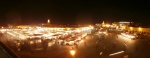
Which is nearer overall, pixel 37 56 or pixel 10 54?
pixel 10 54

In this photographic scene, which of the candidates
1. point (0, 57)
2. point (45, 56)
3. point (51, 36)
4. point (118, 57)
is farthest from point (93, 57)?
point (51, 36)

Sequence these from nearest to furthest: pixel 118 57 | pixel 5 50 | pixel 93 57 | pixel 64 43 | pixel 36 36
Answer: pixel 5 50 < pixel 118 57 < pixel 93 57 < pixel 64 43 < pixel 36 36

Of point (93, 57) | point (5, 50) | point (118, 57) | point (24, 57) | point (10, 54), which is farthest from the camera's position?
point (24, 57)

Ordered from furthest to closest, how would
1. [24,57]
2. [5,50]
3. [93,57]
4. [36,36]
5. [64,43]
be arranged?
[36,36] < [64,43] < [24,57] < [93,57] < [5,50]

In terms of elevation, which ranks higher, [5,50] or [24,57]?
[5,50]

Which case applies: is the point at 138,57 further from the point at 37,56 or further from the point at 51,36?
the point at 51,36

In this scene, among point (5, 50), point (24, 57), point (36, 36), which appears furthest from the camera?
point (36, 36)

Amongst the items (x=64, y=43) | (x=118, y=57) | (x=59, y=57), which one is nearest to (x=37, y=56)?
(x=59, y=57)

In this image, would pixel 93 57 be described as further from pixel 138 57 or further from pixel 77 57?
pixel 138 57

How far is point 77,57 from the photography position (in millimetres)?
22109

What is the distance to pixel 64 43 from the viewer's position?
121 ft

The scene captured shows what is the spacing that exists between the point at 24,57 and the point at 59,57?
140 inches

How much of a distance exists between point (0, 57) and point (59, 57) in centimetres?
2025

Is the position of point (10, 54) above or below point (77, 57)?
above
